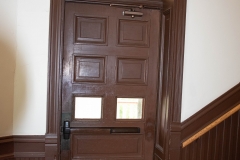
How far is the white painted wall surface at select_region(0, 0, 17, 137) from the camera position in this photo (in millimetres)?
2004

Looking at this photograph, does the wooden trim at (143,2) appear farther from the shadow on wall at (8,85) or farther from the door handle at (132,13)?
the shadow on wall at (8,85)

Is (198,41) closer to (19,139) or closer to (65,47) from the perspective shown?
(65,47)

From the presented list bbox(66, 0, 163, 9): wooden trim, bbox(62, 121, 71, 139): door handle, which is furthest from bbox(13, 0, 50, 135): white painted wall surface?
bbox(66, 0, 163, 9): wooden trim

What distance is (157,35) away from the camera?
2424 millimetres

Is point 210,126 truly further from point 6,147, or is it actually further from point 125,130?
point 6,147

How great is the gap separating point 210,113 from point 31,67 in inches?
60.0

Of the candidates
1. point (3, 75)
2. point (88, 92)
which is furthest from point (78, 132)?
point (3, 75)

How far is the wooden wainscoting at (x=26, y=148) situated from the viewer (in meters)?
2.09

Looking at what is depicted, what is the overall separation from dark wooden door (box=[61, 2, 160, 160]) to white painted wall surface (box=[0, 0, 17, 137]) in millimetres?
422

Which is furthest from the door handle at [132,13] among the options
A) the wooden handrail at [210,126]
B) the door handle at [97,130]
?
the wooden handrail at [210,126]

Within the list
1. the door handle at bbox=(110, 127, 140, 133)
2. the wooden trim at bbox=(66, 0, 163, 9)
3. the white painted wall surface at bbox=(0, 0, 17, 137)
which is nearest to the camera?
the white painted wall surface at bbox=(0, 0, 17, 137)

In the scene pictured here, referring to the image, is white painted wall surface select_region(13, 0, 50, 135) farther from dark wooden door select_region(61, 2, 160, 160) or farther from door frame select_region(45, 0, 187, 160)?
dark wooden door select_region(61, 2, 160, 160)

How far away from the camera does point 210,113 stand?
2.33 meters

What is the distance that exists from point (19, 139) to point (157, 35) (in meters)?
1.44
